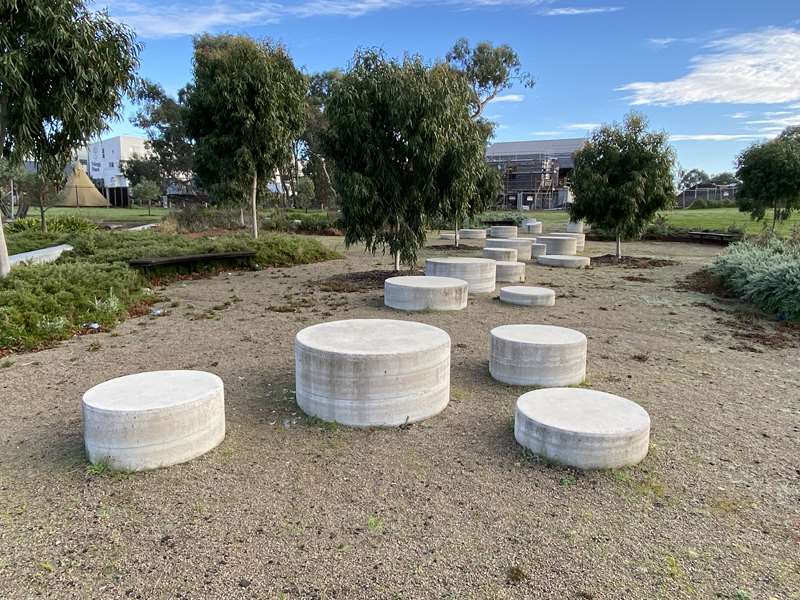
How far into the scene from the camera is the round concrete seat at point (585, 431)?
3.67m

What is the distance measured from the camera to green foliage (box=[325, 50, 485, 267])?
411 inches

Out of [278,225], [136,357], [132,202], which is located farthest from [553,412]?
[132,202]

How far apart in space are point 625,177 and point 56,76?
14051 mm

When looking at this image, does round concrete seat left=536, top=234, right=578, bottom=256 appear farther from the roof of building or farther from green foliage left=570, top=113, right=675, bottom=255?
the roof of building

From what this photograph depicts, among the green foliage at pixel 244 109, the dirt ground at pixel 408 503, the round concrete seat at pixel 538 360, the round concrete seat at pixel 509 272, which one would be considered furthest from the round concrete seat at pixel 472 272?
the green foliage at pixel 244 109

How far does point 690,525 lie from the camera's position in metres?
3.13

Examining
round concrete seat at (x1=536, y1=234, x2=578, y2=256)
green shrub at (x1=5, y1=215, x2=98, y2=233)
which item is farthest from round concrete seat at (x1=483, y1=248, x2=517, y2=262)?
green shrub at (x1=5, y1=215, x2=98, y2=233)

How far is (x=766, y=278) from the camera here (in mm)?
9797

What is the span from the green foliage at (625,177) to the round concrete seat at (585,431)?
12.9 meters

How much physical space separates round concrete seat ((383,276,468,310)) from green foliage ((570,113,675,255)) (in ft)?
29.0

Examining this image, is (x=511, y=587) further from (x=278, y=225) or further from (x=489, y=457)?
(x=278, y=225)

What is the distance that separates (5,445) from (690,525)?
15.5 feet

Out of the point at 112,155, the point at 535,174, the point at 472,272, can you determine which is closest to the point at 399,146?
the point at 472,272

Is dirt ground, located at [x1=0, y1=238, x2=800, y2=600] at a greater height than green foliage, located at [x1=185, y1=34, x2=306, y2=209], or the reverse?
green foliage, located at [x1=185, y1=34, x2=306, y2=209]
